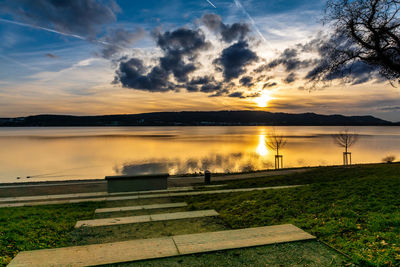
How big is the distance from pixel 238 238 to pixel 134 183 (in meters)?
10.2

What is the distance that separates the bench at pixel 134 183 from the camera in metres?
14.5

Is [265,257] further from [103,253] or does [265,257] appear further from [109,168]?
[109,168]

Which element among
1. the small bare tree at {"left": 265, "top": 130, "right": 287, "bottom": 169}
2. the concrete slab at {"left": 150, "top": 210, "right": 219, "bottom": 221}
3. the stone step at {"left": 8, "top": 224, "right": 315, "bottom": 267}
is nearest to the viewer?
the stone step at {"left": 8, "top": 224, "right": 315, "bottom": 267}

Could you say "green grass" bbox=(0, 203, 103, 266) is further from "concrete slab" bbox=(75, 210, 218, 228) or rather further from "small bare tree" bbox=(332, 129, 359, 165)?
"small bare tree" bbox=(332, 129, 359, 165)

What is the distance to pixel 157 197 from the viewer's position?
1235cm

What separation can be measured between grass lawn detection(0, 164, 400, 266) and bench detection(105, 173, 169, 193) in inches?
136

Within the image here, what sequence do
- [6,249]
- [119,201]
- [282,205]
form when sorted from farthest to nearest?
[119,201] → [282,205] → [6,249]

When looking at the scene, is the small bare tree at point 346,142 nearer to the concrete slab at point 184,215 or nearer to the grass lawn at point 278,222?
the grass lawn at point 278,222

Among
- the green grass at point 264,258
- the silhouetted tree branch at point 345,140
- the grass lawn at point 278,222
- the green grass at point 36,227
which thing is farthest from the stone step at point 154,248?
the silhouetted tree branch at point 345,140

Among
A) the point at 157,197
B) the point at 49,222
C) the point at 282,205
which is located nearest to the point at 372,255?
the point at 282,205

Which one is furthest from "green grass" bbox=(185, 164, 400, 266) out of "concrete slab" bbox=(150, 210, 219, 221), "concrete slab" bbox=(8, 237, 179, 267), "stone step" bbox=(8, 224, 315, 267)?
"concrete slab" bbox=(8, 237, 179, 267)

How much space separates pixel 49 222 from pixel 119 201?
382cm

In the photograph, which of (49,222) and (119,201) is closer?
(49,222)

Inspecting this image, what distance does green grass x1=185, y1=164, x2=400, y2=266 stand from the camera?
5.14 m
